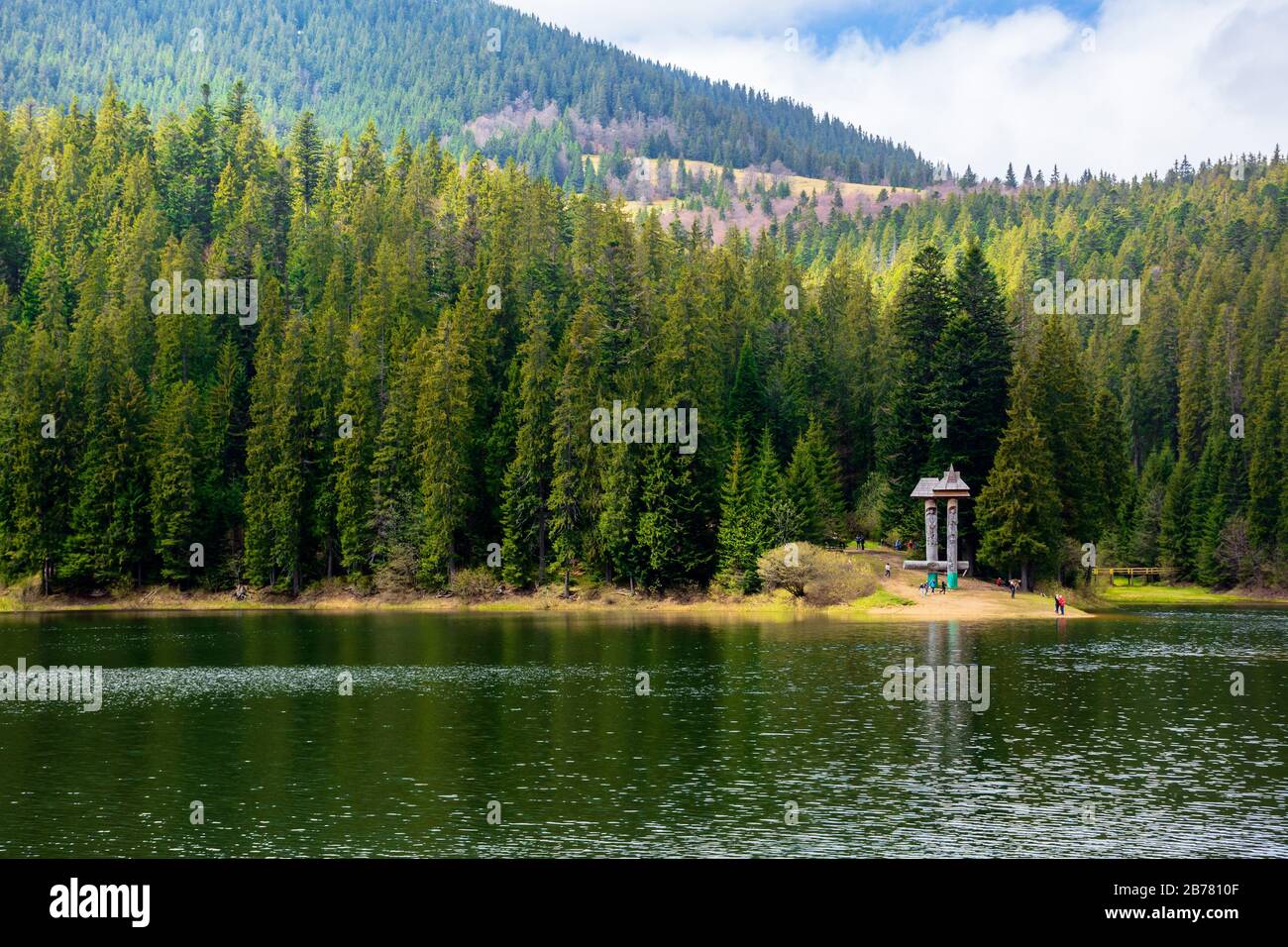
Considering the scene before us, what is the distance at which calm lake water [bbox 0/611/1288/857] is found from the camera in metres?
Answer: 29.4

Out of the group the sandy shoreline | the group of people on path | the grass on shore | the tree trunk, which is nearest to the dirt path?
the sandy shoreline

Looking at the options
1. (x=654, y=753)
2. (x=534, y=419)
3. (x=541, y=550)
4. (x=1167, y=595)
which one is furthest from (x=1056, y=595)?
(x=654, y=753)

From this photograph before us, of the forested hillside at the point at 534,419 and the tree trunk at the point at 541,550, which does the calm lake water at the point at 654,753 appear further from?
the tree trunk at the point at 541,550

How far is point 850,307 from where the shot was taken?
411ft

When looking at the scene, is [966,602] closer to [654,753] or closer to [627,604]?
[627,604]

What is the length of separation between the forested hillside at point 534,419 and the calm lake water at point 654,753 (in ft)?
92.3

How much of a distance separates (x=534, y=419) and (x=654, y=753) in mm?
61835

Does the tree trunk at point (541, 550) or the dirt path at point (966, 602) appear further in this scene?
the tree trunk at point (541, 550)

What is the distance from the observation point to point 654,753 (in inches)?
1527

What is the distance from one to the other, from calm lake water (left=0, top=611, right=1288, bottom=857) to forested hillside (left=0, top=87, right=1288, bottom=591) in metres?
28.1

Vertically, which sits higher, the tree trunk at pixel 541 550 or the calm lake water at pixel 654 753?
the tree trunk at pixel 541 550

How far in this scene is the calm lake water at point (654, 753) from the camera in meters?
29.4

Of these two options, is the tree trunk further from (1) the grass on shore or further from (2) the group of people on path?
(1) the grass on shore

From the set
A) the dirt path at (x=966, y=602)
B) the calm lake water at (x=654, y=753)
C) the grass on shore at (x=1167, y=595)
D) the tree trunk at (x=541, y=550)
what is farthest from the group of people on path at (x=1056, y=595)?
the tree trunk at (x=541, y=550)
